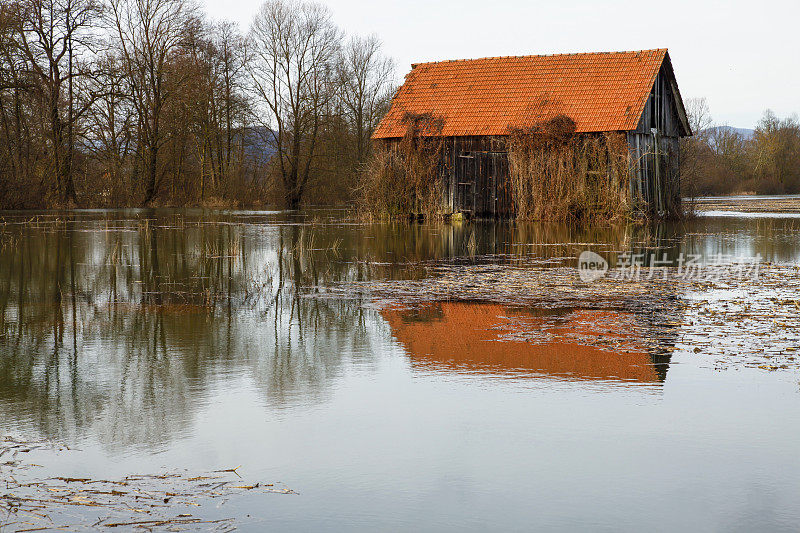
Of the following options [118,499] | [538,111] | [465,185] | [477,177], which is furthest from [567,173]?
[118,499]

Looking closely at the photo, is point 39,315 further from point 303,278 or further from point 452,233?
point 452,233

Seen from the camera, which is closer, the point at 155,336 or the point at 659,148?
the point at 155,336

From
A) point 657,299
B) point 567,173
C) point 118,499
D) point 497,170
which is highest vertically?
point 497,170

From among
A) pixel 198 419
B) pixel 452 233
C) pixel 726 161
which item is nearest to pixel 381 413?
pixel 198 419

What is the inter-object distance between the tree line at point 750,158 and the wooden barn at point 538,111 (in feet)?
146

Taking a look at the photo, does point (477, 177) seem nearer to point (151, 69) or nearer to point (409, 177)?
point (409, 177)

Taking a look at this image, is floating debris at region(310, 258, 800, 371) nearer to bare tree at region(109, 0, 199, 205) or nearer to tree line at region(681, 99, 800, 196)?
bare tree at region(109, 0, 199, 205)

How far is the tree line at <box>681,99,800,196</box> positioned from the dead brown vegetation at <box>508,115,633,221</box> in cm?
4790

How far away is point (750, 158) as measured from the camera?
3573 inches

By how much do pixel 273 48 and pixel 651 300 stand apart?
45.9 meters

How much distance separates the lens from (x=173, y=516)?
3.67m

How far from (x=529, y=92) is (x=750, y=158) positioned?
67.7 m

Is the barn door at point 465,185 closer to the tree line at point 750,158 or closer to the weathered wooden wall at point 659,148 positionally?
the weathered wooden wall at point 659,148

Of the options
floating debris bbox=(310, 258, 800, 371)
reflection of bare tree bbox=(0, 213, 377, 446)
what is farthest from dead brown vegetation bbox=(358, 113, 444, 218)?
floating debris bbox=(310, 258, 800, 371)
